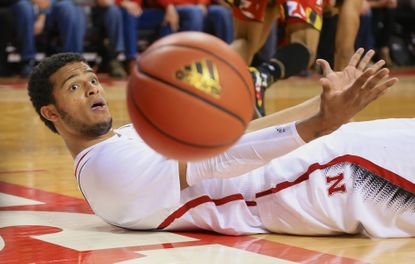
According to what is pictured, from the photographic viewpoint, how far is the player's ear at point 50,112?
10.8ft

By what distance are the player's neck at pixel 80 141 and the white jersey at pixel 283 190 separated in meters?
0.06

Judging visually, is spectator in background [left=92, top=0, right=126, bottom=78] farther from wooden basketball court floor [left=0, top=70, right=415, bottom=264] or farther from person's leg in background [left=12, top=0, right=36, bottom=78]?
wooden basketball court floor [left=0, top=70, right=415, bottom=264]

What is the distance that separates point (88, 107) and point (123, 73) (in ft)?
25.2

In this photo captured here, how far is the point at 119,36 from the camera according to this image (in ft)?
33.6

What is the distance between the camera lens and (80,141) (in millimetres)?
3285

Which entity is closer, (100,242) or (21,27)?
(100,242)

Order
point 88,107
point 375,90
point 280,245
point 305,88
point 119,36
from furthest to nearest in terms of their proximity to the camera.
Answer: point 119,36 → point 305,88 → point 88,107 → point 280,245 → point 375,90

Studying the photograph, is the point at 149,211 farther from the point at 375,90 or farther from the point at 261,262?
the point at 375,90

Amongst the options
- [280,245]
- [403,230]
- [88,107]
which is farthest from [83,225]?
[403,230]

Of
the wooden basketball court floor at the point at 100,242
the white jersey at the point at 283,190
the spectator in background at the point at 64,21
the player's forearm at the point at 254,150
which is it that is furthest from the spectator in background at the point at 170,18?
the player's forearm at the point at 254,150

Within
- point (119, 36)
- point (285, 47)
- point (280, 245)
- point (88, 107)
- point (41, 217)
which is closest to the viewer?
point (280, 245)

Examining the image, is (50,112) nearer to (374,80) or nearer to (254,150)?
(254,150)

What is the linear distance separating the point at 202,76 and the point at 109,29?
7790mm

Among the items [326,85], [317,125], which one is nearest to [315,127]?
[317,125]
